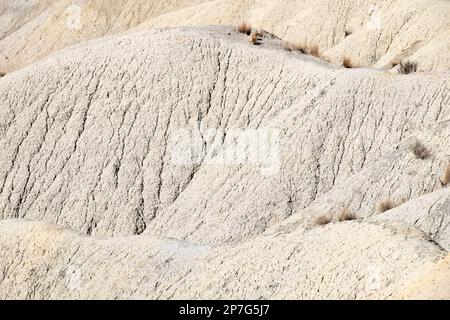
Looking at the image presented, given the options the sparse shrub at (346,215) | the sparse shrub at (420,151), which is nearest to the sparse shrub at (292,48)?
the sparse shrub at (420,151)

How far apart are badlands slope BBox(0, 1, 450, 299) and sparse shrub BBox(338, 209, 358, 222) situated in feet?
0.87

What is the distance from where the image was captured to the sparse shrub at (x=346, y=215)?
72.2ft

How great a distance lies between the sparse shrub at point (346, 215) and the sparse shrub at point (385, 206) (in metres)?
0.58

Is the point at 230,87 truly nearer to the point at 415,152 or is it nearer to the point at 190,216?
the point at 190,216

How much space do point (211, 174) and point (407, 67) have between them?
24.9ft

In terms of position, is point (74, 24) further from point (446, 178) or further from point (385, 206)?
point (385, 206)

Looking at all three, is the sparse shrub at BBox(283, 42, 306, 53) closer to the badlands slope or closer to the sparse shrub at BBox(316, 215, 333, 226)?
the badlands slope

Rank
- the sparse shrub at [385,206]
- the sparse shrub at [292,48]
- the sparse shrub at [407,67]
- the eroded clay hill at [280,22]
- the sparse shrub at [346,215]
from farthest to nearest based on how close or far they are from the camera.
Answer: the eroded clay hill at [280,22]
the sparse shrub at [292,48]
the sparse shrub at [407,67]
the sparse shrub at [385,206]
the sparse shrub at [346,215]

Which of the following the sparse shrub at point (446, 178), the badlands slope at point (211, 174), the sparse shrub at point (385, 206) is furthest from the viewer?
the sparse shrub at point (446, 178)

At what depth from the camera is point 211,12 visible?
53062 mm

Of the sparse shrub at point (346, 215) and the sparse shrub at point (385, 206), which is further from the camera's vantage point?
the sparse shrub at point (385, 206)

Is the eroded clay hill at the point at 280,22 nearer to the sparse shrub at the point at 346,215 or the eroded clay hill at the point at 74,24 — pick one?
the eroded clay hill at the point at 74,24

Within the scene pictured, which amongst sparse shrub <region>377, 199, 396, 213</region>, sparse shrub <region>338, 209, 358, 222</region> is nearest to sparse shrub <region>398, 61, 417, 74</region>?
sparse shrub <region>377, 199, 396, 213</region>

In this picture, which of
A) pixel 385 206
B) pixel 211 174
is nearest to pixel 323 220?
pixel 385 206
